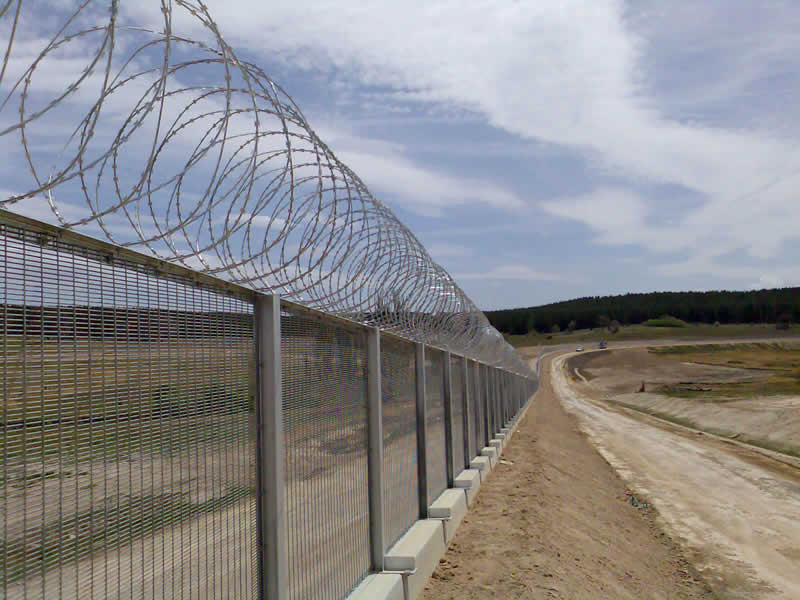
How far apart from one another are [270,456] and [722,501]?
1303cm

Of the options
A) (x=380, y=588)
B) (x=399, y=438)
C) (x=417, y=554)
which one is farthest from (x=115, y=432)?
(x=399, y=438)

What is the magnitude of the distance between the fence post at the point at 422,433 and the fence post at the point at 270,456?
439 centimetres

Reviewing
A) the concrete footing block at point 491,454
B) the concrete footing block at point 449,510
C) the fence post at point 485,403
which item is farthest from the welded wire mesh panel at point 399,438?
the fence post at point 485,403

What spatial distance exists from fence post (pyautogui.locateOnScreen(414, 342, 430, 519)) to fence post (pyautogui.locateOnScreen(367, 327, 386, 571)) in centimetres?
196

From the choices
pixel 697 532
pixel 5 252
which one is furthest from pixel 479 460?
pixel 5 252

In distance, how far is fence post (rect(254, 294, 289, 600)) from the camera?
390 cm

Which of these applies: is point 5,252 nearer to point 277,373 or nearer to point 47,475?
point 47,475

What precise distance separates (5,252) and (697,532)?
1151 cm

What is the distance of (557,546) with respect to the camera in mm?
8750

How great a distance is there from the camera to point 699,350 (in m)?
94.4

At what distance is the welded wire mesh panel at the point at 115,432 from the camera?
2297 mm

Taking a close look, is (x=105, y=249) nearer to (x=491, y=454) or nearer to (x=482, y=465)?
(x=482, y=465)

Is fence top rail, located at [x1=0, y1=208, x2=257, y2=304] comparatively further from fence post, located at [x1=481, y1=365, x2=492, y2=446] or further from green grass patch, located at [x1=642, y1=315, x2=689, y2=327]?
green grass patch, located at [x1=642, y1=315, x2=689, y2=327]

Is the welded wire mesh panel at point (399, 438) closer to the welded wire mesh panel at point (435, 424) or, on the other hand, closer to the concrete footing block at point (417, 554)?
the concrete footing block at point (417, 554)
